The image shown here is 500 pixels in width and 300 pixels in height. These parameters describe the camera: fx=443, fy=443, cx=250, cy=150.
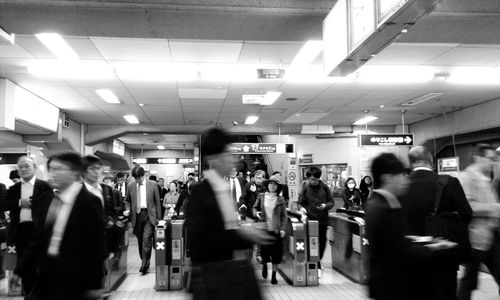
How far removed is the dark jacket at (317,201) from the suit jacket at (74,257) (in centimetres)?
480

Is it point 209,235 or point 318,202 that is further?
point 318,202

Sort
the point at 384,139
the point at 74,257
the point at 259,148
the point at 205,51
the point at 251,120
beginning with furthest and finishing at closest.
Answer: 1. the point at 251,120
2. the point at 259,148
3. the point at 384,139
4. the point at 205,51
5. the point at 74,257

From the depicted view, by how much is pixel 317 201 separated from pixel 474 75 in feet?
14.7

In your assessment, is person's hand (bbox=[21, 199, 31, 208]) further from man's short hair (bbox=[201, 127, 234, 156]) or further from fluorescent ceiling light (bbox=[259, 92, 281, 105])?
fluorescent ceiling light (bbox=[259, 92, 281, 105])

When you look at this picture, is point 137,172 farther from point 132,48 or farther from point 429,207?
point 429,207

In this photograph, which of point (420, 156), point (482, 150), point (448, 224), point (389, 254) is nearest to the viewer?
point (389, 254)

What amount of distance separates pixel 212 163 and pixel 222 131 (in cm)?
17

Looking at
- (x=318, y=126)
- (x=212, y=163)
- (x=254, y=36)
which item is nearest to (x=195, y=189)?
(x=212, y=163)

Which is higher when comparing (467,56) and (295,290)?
(467,56)

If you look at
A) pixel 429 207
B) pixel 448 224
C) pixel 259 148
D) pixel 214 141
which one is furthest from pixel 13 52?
pixel 259 148

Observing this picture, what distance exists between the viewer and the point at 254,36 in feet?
16.4

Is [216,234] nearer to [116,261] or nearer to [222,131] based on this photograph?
[222,131]

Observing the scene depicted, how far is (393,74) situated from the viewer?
28.3 ft

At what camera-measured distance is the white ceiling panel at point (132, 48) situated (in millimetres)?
6367
